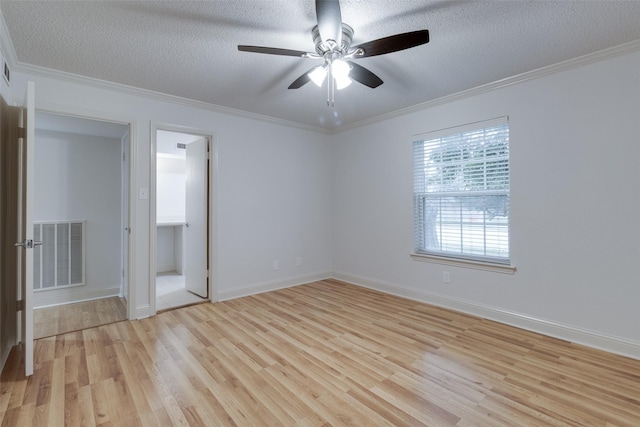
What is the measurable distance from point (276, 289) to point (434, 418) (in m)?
2.92

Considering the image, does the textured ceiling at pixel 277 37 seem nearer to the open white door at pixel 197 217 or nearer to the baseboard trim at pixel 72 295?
the open white door at pixel 197 217

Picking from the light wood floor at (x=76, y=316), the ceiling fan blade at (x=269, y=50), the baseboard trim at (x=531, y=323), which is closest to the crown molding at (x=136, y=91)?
the ceiling fan blade at (x=269, y=50)

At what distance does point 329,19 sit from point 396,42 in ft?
1.44

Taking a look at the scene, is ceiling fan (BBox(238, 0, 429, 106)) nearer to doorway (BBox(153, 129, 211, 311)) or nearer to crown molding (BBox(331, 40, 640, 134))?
crown molding (BBox(331, 40, 640, 134))

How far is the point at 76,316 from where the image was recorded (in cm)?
335

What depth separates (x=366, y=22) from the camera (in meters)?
2.06

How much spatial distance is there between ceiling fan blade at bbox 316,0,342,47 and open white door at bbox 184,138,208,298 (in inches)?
101

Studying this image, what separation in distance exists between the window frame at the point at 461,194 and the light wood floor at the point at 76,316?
11.9 ft

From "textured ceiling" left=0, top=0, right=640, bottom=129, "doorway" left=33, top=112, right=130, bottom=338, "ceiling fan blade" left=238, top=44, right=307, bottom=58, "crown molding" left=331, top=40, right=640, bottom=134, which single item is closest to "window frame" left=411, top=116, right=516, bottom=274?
"crown molding" left=331, top=40, right=640, bottom=134

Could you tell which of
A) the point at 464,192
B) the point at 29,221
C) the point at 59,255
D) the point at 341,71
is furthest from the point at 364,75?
the point at 59,255

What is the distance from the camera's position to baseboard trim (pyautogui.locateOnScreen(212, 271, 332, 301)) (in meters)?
3.87

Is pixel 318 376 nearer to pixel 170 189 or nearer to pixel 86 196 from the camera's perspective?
pixel 86 196

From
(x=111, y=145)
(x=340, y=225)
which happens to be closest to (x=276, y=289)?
(x=340, y=225)

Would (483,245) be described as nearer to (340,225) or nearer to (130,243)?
(340,225)
